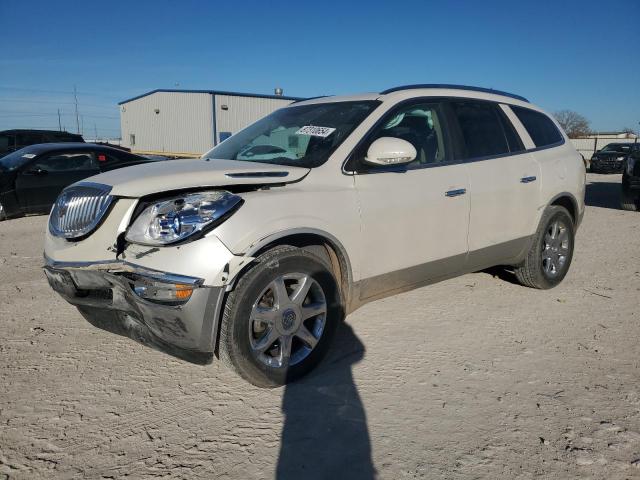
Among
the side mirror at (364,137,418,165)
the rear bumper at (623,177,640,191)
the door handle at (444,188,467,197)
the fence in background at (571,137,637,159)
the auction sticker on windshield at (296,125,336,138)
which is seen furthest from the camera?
the fence in background at (571,137,637,159)

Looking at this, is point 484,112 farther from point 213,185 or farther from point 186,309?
point 186,309

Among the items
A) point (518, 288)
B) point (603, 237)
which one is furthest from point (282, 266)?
point (603, 237)

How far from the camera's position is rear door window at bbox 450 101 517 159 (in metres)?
4.09

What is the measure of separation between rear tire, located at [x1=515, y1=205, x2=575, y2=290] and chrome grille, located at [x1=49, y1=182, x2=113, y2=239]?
375 centimetres

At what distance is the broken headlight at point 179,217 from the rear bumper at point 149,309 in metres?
0.18

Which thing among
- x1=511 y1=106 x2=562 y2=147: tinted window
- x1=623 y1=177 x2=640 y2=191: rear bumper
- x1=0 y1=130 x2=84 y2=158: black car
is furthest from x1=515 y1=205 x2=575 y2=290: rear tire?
x1=0 y1=130 x2=84 y2=158: black car

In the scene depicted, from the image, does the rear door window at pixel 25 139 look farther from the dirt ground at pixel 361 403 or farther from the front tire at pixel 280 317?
the front tire at pixel 280 317

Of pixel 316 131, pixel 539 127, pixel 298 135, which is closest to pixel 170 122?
pixel 539 127

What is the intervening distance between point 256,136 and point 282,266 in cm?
161

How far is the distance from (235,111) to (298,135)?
96.8 ft

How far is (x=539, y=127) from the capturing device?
495 cm

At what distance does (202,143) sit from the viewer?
31594 mm

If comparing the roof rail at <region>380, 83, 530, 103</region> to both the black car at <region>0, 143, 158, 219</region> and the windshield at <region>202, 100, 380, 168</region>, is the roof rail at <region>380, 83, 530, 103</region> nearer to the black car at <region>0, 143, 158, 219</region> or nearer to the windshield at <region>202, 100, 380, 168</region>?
the windshield at <region>202, 100, 380, 168</region>

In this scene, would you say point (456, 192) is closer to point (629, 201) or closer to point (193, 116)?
point (629, 201)
